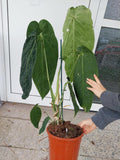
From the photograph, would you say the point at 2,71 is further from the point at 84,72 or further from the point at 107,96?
the point at 107,96

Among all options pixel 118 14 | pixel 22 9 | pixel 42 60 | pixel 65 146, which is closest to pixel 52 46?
pixel 42 60

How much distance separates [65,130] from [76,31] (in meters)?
0.58

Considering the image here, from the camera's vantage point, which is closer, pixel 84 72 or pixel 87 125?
pixel 84 72

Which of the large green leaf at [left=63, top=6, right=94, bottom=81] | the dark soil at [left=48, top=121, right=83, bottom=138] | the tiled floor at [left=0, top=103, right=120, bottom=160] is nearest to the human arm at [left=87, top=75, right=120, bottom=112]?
the large green leaf at [left=63, top=6, right=94, bottom=81]

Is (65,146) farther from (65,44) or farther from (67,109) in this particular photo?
(67,109)

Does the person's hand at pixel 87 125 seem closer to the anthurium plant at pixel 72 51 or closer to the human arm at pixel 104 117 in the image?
the human arm at pixel 104 117

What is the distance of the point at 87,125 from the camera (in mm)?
845

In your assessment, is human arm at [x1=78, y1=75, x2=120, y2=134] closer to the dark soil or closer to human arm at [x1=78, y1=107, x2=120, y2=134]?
human arm at [x1=78, y1=107, x2=120, y2=134]

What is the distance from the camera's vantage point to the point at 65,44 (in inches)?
28.0

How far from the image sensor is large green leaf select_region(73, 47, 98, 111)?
625mm

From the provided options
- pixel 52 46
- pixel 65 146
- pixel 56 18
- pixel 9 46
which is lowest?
pixel 65 146

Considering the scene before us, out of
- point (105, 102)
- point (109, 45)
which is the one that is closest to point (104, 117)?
point (105, 102)

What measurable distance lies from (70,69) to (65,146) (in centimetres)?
45

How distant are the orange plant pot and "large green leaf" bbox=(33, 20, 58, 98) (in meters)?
0.29
